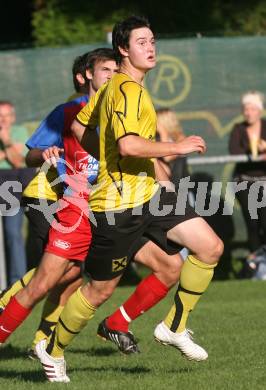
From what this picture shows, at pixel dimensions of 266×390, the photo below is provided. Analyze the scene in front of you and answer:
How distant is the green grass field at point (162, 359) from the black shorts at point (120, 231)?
67 centimetres

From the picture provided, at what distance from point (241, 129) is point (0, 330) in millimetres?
5895

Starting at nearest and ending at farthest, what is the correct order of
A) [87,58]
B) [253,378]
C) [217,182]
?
[253,378] < [87,58] < [217,182]

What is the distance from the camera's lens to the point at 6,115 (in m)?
12.0

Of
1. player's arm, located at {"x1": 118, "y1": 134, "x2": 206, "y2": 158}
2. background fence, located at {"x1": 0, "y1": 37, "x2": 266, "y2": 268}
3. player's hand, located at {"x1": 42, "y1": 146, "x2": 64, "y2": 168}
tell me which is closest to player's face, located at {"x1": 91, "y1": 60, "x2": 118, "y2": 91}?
player's hand, located at {"x1": 42, "y1": 146, "x2": 64, "y2": 168}

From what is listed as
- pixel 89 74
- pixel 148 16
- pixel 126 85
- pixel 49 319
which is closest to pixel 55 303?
pixel 49 319

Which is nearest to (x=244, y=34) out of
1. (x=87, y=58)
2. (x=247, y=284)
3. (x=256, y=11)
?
(x=256, y=11)

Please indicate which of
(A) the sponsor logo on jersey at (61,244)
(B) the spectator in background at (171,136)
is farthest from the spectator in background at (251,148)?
(A) the sponsor logo on jersey at (61,244)

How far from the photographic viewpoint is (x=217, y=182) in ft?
41.7

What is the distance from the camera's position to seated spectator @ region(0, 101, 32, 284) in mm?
11953

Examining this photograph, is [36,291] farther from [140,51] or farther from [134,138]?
[140,51]

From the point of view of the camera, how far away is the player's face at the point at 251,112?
12.2 m

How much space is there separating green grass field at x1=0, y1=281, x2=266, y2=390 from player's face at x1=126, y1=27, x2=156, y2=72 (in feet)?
5.92

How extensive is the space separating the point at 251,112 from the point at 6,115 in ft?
8.39

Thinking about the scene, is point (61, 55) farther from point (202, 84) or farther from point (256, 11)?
point (256, 11)
